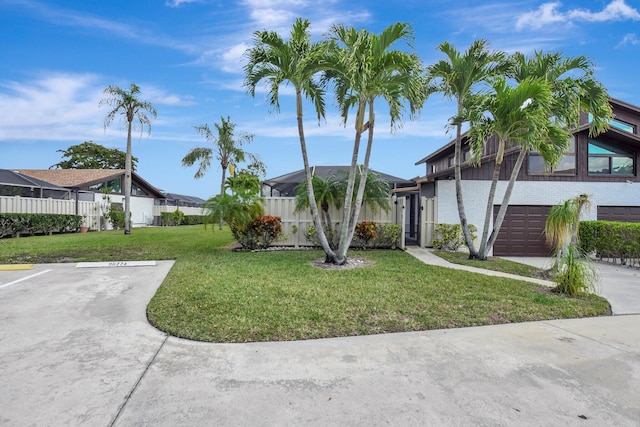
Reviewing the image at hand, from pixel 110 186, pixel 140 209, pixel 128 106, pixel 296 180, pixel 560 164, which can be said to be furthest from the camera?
pixel 140 209

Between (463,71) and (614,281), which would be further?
(463,71)

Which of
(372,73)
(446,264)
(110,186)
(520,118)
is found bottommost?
(446,264)

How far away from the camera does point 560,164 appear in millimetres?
12695

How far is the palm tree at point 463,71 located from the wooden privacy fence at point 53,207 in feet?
60.7

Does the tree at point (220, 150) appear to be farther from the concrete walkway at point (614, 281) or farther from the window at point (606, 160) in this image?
the window at point (606, 160)

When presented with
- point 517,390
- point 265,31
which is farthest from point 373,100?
point 517,390

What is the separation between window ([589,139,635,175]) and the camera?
1276cm

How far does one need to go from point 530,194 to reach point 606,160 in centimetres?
309

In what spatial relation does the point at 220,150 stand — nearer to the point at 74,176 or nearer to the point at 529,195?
the point at 74,176

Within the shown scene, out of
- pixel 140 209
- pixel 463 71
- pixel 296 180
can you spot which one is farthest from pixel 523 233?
pixel 140 209

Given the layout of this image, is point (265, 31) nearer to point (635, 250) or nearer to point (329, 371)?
point (329, 371)

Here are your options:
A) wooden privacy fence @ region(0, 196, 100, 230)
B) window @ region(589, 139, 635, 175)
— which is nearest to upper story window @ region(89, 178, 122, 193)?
wooden privacy fence @ region(0, 196, 100, 230)

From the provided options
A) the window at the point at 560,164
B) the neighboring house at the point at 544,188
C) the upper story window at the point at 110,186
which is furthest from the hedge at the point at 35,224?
the window at the point at 560,164

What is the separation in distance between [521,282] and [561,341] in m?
3.29
